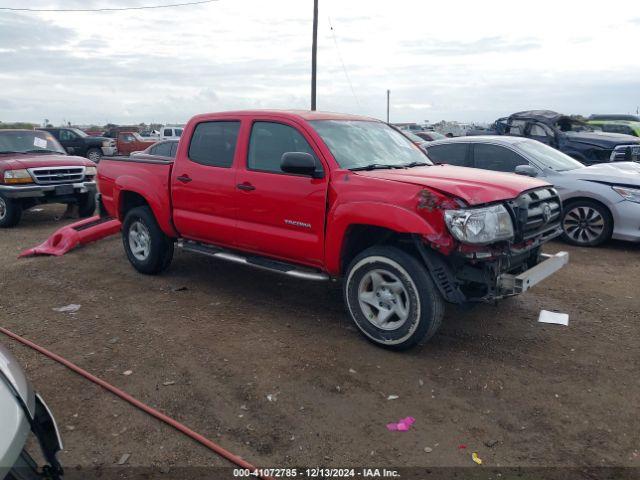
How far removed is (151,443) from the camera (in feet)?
10.3

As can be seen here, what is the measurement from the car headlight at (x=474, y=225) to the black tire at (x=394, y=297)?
42cm

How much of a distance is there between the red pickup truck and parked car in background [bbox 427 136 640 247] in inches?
111

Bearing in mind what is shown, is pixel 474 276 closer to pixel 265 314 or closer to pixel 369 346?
pixel 369 346

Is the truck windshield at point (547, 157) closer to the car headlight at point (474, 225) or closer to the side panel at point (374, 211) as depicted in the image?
the car headlight at point (474, 225)

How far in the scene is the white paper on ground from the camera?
16.2ft

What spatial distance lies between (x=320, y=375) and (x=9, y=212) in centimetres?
829

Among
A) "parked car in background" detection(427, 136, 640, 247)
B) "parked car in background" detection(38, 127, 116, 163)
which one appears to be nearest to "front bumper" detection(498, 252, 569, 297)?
"parked car in background" detection(427, 136, 640, 247)

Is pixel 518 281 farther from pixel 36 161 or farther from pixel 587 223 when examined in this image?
pixel 36 161

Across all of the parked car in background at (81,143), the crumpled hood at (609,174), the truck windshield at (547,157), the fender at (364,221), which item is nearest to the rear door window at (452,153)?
the truck windshield at (547,157)

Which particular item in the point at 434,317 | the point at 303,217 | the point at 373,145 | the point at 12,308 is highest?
the point at 373,145

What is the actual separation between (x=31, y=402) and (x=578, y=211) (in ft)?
24.3

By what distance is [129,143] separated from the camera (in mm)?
26750

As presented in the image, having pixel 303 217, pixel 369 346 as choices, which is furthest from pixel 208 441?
pixel 303 217

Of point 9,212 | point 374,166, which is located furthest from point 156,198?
point 9,212
